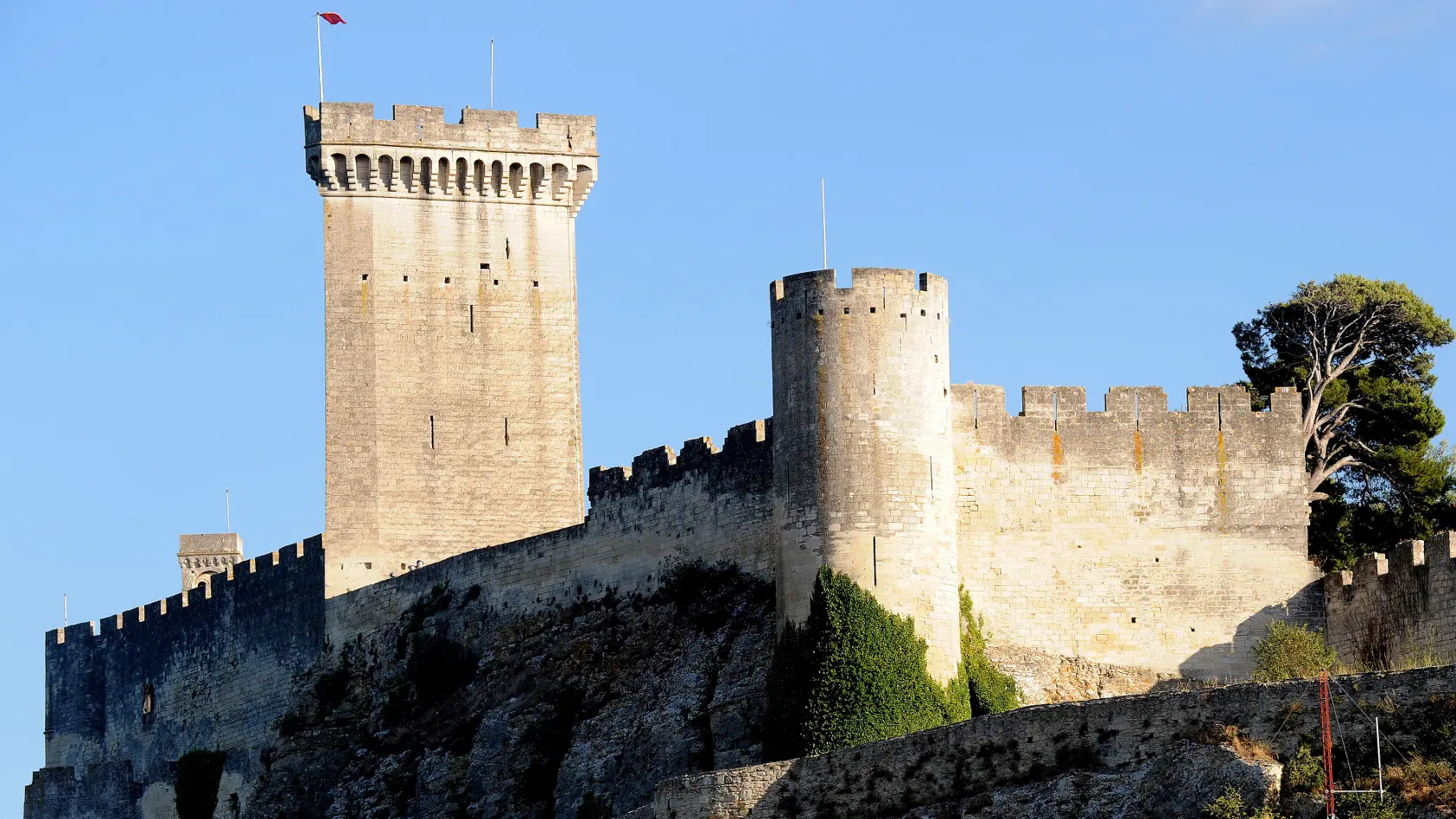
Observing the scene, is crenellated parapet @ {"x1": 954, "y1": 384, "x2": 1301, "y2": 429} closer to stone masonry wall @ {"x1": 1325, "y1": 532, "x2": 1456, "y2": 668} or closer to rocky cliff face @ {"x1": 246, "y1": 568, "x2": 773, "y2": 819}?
stone masonry wall @ {"x1": 1325, "y1": 532, "x2": 1456, "y2": 668}

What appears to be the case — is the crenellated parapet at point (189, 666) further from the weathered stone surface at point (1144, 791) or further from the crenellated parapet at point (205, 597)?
the weathered stone surface at point (1144, 791)

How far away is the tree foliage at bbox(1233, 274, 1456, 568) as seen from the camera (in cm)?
4659

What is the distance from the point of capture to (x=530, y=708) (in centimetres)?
4712

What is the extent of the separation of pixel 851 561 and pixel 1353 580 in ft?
24.4

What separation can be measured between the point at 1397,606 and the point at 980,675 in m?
5.75

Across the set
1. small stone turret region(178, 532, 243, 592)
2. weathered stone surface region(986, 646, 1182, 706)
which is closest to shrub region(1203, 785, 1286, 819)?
weathered stone surface region(986, 646, 1182, 706)

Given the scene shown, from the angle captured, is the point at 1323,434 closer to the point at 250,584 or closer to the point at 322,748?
the point at 322,748

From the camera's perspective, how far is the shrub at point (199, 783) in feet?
184

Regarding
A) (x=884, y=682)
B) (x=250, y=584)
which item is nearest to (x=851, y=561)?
(x=884, y=682)

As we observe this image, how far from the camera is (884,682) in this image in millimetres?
40188

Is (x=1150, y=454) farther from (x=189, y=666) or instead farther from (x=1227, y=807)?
(x=189, y=666)

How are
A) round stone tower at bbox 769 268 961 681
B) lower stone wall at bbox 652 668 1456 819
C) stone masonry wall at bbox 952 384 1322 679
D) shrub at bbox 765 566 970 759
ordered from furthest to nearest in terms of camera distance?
stone masonry wall at bbox 952 384 1322 679
round stone tower at bbox 769 268 961 681
shrub at bbox 765 566 970 759
lower stone wall at bbox 652 668 1456 819

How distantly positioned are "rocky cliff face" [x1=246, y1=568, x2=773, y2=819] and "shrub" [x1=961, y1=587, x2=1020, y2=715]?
276 centimetres

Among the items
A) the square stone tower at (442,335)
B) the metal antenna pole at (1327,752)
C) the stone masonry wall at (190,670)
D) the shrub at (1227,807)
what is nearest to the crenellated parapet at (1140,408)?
the metal antenna pole at (1327,752)
